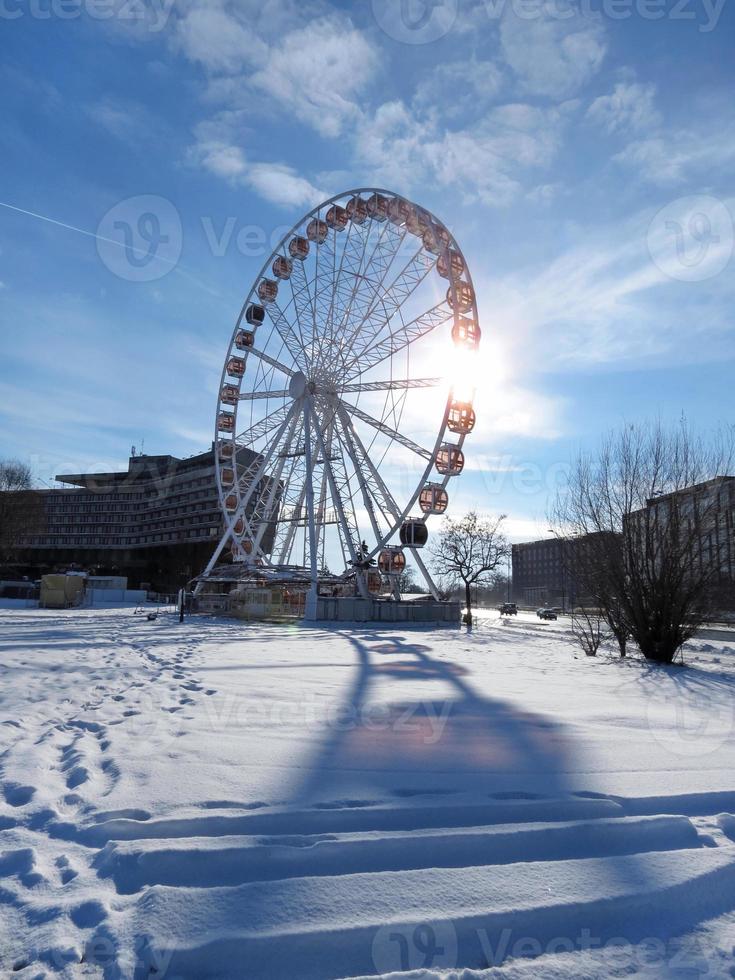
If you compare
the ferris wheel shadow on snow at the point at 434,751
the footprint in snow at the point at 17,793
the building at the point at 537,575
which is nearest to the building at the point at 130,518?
the building at the point at 537,575

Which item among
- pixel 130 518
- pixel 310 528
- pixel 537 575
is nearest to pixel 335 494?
pixel 310 528

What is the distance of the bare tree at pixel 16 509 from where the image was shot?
2484 inches

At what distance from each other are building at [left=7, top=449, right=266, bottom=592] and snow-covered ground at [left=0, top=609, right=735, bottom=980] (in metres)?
91.5

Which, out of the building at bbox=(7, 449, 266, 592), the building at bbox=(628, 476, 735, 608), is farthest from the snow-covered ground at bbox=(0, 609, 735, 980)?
the building at bbox=(7, 449, 266, 592)

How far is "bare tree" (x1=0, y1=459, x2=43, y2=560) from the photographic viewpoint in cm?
6309

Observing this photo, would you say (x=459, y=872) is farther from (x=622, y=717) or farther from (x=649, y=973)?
(x=622, y=717)

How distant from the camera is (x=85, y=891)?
3113 millimetres

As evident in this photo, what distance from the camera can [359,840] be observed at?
12.0 feet

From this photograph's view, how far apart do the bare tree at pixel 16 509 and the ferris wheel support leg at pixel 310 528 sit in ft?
148

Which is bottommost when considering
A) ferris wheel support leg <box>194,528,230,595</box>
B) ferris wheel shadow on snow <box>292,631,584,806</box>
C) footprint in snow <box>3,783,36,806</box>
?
footprint in snow <box>3,783,36,806</box>

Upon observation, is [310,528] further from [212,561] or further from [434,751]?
[434,751]

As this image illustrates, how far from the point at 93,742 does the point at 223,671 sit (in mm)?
4975

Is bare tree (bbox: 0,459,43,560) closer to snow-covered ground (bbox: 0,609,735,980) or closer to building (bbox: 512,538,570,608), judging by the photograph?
snow-covered ground (bbox: 0,609,735,980)

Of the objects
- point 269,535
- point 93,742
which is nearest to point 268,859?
point 93,742
